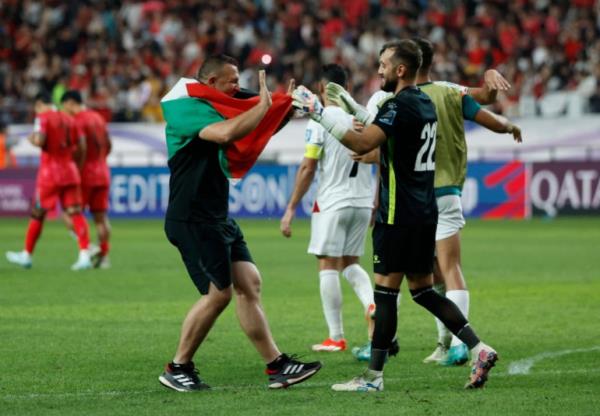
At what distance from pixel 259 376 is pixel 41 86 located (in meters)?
27.1

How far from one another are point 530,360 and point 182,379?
2921 millimetres

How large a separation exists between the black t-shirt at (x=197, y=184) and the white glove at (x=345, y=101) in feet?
2.75

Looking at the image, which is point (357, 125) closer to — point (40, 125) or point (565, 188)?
point (40, 125)

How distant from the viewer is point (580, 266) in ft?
60.2

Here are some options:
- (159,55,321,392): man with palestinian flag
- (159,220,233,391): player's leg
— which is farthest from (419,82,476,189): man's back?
(159,220,233,391): player's leg

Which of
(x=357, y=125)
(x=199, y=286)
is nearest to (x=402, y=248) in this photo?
(x=357, y=125)

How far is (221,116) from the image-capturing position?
27.1ft

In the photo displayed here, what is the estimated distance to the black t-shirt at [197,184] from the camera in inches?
331

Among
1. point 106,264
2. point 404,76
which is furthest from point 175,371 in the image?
point 106,264

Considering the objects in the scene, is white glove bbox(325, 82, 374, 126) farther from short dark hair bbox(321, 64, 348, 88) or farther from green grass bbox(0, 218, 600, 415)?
short dark hair bbox(321, 64, 348, 88)

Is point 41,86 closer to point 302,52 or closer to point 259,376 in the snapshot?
point 302,52

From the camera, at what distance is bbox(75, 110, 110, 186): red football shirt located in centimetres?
1873

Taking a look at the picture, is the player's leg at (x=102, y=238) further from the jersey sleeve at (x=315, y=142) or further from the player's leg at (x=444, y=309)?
the player's leg at (x=444, y=309)

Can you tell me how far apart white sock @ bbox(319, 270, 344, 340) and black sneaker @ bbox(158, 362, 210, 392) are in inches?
96.8
